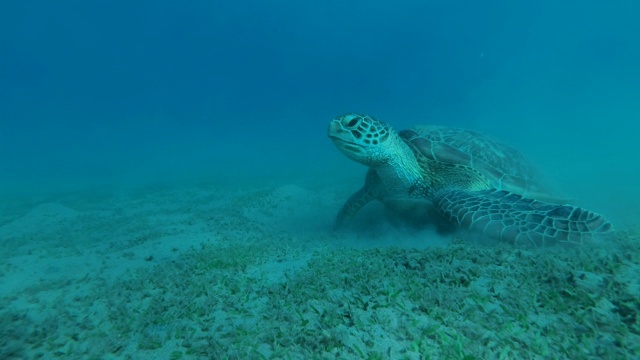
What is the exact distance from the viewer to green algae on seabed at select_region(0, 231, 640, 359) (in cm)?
142

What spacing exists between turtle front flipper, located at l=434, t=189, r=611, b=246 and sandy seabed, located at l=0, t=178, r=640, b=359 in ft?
0.60

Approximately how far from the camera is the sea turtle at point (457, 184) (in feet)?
9.00

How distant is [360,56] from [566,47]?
174 ft

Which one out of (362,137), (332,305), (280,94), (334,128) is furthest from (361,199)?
(280,94)

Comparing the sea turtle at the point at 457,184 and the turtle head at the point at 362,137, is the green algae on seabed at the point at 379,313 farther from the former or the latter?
the turtle head at the point at 362,137

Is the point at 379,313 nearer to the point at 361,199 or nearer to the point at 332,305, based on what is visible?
the point at 332,305

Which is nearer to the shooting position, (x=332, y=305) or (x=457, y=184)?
(x=332, y=305)

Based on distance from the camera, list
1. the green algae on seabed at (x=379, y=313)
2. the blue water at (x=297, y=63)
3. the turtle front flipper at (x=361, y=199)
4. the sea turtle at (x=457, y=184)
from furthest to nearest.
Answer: the blue water at (x=297, y=63) < the turtle front flipper at (x=361, y=199) < the sea turtle at (x=457, y=184) < the green algae on seabed at (x=379, y=313)

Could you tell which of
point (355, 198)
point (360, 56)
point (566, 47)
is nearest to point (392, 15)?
point (360, 56)

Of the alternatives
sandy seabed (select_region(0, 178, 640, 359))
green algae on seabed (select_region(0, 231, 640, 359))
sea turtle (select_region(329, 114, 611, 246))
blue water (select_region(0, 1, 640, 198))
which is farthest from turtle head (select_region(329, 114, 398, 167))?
blue water (select_region(0, 1, 640, 198))

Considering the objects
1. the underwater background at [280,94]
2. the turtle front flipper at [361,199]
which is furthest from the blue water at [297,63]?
the turtle front flipper at [361,199]

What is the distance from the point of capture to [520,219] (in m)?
2.90

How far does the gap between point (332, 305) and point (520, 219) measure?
2241 mm

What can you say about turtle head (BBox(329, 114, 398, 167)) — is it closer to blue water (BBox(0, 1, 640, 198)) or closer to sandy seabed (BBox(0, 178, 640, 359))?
sandy seabed (BBox(0, 178, 640, 359))
